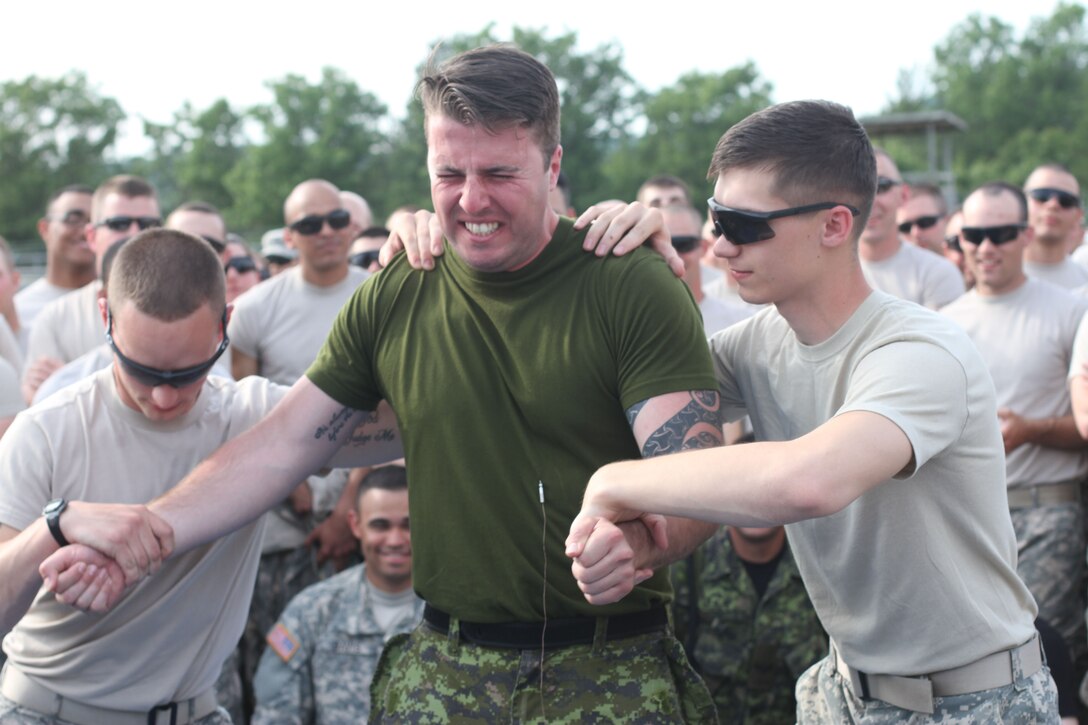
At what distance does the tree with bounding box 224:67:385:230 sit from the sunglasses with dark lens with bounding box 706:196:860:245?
201 ft

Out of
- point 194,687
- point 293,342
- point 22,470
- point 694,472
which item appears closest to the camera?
point 694,472

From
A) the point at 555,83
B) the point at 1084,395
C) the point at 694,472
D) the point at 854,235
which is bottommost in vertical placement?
the point at 1084,395

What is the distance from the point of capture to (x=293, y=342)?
23.1 ft

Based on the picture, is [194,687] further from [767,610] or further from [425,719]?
[767,610]

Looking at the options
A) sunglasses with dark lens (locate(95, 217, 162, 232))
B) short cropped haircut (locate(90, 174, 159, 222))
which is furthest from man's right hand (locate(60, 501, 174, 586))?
short cropped haircut (locate(90, 174, 159, 222))

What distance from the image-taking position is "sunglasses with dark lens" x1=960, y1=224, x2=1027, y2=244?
6.94m

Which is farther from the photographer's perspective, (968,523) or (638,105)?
(638,105)

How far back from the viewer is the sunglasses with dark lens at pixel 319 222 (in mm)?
7500

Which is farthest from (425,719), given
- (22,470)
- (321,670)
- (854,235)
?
(321,670)

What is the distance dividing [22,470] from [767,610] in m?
3.77

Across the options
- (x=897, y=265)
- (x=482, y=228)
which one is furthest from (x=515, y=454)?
(x=897, y=265)

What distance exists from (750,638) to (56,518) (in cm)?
378

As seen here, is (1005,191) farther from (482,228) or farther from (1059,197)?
(482,228)

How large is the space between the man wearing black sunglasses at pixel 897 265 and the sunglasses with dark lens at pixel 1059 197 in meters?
1.23
